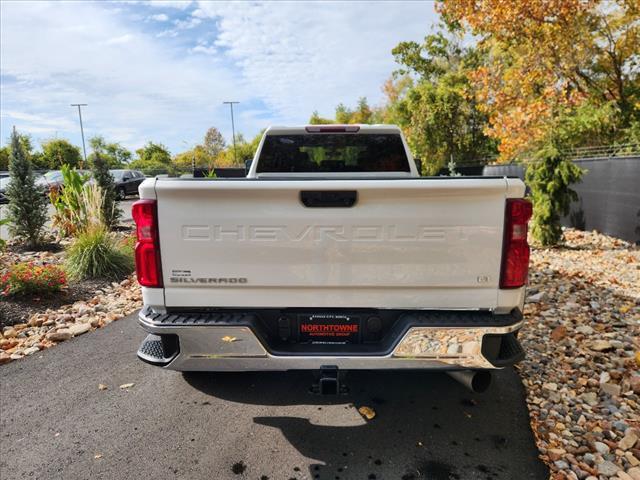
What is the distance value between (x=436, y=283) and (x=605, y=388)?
76.7 inches

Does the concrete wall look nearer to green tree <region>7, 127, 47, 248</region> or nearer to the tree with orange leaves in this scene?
the tree with orange leaves

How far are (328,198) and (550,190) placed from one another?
6894 mm

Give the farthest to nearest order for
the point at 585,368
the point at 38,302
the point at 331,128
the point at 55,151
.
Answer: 1. the point at 55,151
2. the point at 38,302
3. the point at 331,128
4. the point at 585,368

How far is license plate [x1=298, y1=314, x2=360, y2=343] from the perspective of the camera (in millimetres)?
2588

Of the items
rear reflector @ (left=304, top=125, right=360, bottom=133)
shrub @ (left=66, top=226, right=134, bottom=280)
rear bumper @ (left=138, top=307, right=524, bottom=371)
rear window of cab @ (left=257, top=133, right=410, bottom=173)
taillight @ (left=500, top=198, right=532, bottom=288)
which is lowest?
shrub @ (left=66, top=226, right=134, bottom=280)

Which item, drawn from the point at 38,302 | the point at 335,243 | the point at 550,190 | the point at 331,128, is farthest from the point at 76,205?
the point at 550,190

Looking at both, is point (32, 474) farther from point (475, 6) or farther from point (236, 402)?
point (475, 6)

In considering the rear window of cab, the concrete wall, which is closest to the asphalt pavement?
the rear window of cab

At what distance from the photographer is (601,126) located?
43.5 ft

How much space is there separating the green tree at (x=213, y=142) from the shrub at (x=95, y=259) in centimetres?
5502

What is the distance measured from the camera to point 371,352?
2482mm

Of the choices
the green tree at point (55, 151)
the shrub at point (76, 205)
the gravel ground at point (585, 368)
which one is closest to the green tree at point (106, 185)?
the shrub at point (76, 205)

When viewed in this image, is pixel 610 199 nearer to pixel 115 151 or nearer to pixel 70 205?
pixel 70 205

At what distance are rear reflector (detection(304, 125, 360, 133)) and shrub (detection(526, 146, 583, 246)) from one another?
524 centimetres
